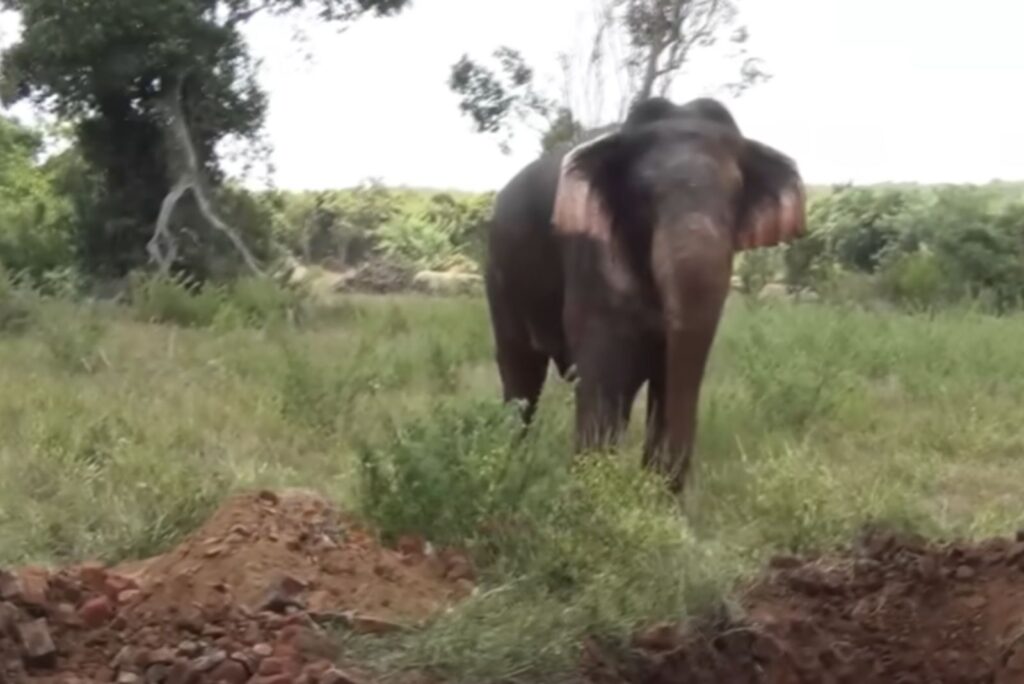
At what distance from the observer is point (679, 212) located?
24.0 feet

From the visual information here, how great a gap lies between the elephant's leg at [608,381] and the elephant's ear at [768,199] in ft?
2.03

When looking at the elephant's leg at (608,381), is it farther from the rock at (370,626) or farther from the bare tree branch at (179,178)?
the bare tree branch at (179,178)

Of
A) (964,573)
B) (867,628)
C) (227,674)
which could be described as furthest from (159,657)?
(964,573)

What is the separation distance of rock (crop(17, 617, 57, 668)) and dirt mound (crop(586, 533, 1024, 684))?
1365 millimetres

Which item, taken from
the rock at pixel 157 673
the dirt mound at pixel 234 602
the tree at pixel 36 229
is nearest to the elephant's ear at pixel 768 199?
the dirt mound at pixel 234 602

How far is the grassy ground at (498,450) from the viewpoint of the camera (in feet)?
17.8

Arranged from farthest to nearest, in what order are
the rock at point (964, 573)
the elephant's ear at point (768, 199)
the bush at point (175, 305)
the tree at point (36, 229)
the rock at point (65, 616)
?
the tree at point (36, 229) → the bush at point (175, 305) → the elephant's ear at point (768, 199) → the rock at point (964, 573) → the rock at point (65, 616)

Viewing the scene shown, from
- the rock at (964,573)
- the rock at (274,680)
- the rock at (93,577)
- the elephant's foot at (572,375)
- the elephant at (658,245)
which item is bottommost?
the rock at (964,573)

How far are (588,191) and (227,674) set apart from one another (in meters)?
3.52

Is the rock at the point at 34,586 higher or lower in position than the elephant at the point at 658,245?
lower

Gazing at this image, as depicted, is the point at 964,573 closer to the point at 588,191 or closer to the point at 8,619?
the point at 588,191

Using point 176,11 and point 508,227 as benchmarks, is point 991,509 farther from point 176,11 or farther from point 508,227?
point 176,11

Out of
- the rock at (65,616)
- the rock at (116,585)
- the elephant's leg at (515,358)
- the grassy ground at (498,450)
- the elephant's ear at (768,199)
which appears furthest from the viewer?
the elephant's leg at (515,358)

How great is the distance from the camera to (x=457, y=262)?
102ft
